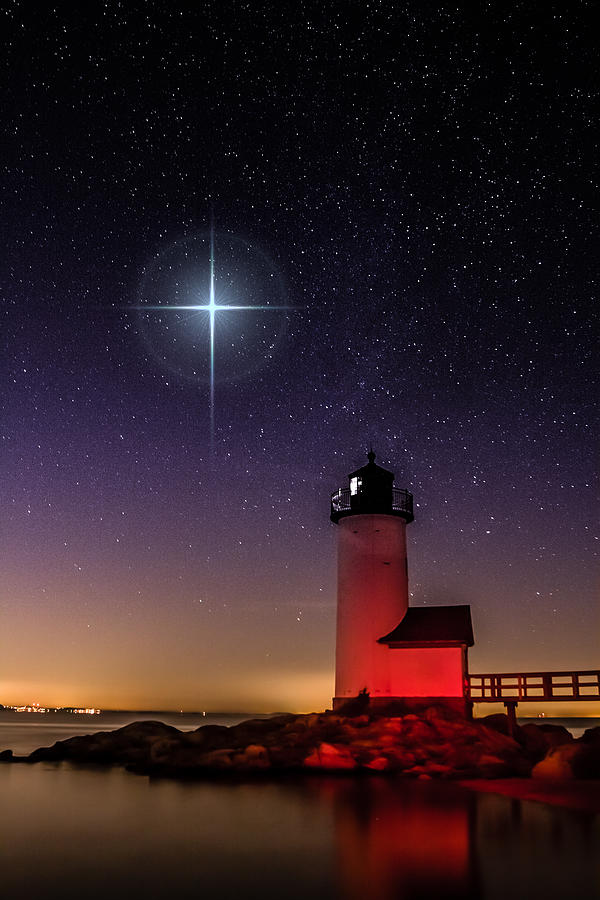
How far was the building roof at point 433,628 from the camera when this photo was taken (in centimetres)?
2703

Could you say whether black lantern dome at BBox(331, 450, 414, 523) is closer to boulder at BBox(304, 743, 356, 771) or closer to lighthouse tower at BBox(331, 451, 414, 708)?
lighthouse tower at BBox(331, 451, 414, 708)

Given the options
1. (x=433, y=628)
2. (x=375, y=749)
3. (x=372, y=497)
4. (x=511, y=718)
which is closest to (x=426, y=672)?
(x=433, y=628)

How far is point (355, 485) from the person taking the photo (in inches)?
1189

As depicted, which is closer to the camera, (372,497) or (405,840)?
(405,840)

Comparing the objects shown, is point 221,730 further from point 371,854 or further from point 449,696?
point 371,854

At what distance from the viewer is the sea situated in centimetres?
1219

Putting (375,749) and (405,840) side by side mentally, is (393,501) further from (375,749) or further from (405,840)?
(405,840)

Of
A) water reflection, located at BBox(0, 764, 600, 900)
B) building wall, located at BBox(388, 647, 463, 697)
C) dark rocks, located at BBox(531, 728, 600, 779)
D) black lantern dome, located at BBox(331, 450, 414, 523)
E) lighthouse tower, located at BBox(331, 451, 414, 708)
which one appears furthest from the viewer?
black lantern dome, located at BBox(331, 450, 414, 523)

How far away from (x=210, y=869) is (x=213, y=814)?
522cm

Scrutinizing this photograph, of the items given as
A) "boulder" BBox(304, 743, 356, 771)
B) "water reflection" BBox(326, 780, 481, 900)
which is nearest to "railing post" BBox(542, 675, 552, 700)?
"water reflection" BBox(326, 780, 481, 900)

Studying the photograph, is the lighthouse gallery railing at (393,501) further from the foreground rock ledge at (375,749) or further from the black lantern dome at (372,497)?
the foreground rock ledge at (375,749)

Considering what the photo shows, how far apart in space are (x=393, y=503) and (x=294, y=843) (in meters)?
15.5

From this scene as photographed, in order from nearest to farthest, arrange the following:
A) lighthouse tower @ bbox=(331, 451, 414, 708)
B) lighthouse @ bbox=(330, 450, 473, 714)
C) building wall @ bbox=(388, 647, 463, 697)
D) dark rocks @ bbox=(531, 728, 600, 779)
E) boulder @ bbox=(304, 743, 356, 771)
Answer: dark rocks @ bbox=(531, 728, 600, 779), boulder @ bbox=(304, 743, 356, 771), building wall @ bbox=(388, 647, 463, 697), lighthouse @ bbox=(330, 450, 473, 714), lighthouse tower @ bbox=(331, 451, 414, 708)

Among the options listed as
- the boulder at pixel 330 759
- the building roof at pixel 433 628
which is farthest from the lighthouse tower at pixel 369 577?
the boulder at pixel 330 759
